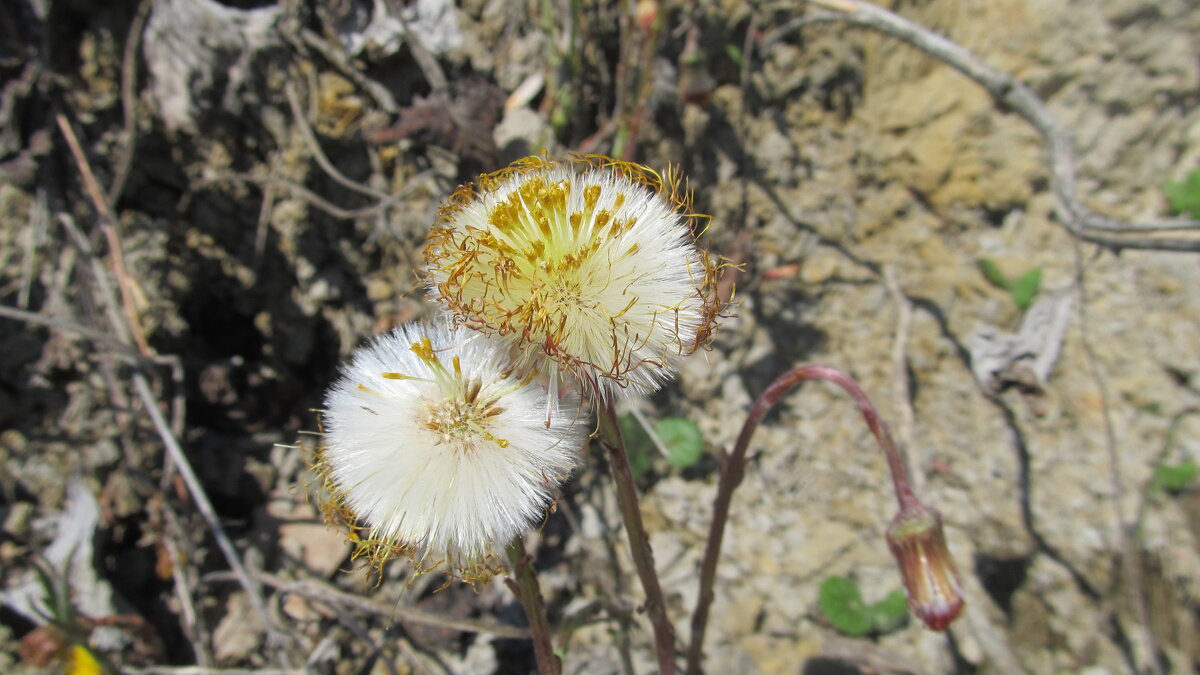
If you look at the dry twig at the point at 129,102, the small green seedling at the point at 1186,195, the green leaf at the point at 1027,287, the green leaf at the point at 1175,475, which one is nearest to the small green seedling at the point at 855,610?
the green leaf at the point at 1175,475

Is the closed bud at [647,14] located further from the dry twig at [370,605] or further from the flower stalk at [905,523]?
the dry twig at [370,605]

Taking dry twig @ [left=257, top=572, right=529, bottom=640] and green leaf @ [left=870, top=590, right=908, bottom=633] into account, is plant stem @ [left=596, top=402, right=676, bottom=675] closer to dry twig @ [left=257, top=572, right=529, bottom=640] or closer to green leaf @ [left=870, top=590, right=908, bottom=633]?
dry twig @ [left=257, top=572, right=529, bottom=640]

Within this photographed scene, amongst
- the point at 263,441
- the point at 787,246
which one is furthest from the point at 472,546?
the point at 787,246

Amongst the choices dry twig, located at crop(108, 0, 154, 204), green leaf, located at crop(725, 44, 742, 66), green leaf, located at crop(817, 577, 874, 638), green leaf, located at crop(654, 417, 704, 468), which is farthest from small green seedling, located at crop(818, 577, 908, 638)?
dry twig, located at crop(108, 0, 154, 204)

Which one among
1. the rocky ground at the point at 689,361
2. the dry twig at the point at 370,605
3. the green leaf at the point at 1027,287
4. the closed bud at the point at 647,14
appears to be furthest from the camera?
the green leaf at the point at 1027,287

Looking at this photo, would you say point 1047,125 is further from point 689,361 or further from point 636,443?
point 636,443
